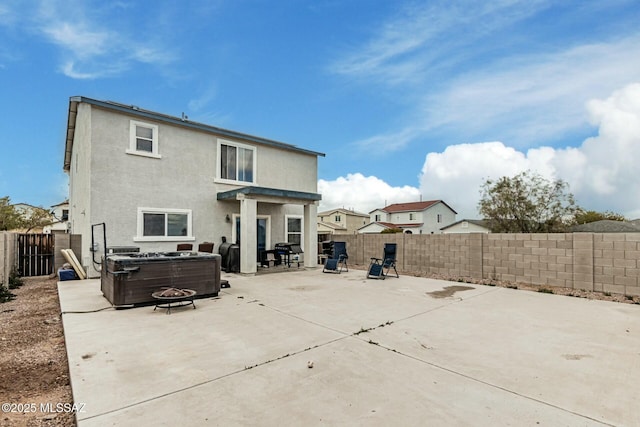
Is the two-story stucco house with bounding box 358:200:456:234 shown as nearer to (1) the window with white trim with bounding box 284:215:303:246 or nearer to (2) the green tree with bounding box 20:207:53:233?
(1) the window with white trim with bounding box 284:215:303:246

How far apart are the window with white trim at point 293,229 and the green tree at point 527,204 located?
35.2 feet

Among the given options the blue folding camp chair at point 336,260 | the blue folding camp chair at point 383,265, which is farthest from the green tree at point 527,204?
the blue folding camp chair at point 336,260

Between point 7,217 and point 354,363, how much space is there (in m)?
30.0

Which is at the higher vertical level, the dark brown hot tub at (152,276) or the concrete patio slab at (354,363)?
the dark brown hot tub at (152,276)

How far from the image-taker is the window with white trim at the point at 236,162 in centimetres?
1259

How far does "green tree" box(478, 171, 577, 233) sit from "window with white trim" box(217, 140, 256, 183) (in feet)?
43.3

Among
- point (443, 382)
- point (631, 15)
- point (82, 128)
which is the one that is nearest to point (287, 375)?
point (443, 382)

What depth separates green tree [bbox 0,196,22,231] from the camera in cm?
2204

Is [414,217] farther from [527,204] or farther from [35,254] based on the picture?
[35,254]

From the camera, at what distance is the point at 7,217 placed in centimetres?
2266

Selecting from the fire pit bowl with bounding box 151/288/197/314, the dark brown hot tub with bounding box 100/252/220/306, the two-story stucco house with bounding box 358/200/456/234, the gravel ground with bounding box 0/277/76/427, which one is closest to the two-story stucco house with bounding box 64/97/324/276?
the dark brown hot tub with bounding box 100/252/220/306

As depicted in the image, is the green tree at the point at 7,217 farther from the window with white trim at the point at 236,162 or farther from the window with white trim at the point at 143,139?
the window with white trim at the point at 236,162

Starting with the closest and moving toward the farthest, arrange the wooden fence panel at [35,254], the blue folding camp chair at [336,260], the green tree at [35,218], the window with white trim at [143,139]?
1. the window with white trim at [143,139]
2. the wooden fence panel at [35,254]
3. the blue folding camp chair at [336,260]
4. the green tree at [35,218]

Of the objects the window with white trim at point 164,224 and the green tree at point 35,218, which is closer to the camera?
the window with white trim at point 164,224
